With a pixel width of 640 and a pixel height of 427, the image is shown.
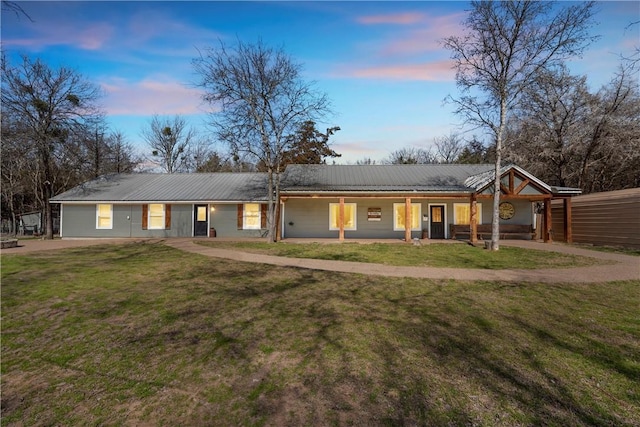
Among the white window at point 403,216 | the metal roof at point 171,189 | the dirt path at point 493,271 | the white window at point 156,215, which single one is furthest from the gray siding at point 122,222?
the white window at point 403,216

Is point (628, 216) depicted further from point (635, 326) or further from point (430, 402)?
point (430, 402)

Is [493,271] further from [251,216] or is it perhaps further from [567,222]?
[251,216]

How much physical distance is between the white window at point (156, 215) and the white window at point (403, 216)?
45.1 ft

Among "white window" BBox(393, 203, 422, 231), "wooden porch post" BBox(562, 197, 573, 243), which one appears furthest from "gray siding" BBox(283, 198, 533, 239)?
"wooden porch post" BBox(562, 197, 573, 243)

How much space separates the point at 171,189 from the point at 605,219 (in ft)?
76.9

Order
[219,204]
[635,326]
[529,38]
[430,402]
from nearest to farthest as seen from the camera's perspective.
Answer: [430,402] < [635,326] < [529,38] < [219,204]

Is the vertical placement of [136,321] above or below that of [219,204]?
below

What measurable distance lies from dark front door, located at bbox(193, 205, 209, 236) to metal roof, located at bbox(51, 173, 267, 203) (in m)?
0.73

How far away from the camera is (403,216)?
18516 mm

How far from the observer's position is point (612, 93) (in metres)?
20.6

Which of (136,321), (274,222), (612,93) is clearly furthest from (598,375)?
(612,93)

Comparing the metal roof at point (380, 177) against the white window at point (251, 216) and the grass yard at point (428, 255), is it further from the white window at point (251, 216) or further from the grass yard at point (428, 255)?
the grass yard at point (428, 255)

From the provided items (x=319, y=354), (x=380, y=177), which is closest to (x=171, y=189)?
(x=380, y=177)

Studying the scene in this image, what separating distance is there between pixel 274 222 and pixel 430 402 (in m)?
14.2
